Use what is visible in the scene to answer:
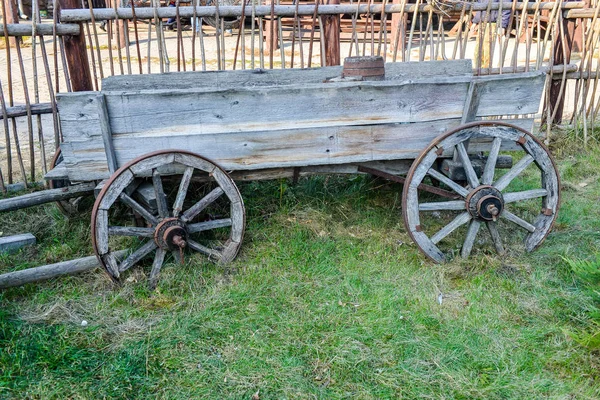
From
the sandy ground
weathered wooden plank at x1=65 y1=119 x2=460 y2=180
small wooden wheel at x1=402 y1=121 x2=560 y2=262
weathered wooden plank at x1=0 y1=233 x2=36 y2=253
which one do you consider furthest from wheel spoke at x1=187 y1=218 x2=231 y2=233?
the sandy ground

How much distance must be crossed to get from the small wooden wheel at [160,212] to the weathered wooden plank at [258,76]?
0.86 m

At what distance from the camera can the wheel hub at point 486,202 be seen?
363 centimetres

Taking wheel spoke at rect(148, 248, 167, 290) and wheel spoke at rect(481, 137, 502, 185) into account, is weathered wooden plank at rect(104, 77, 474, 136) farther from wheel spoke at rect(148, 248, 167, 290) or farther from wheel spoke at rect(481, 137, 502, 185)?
wheel spoke at rect(148, 248, 167, 290)

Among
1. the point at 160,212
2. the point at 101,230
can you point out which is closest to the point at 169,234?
the point at 160,212

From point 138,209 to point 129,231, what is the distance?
15 cm

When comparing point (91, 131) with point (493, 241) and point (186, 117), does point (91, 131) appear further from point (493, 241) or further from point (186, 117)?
point (493, 241)

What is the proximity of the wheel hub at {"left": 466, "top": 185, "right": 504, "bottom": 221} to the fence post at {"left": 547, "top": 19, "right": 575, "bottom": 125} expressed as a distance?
8.79 feet

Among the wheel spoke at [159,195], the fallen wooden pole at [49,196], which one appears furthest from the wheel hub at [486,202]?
the fallen wooden pole at [49,196]

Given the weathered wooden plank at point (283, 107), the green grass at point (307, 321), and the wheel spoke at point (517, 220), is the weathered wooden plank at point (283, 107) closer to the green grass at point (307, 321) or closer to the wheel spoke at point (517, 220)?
the wheel spoke at point (517, 220)

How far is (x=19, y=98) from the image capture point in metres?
8.09

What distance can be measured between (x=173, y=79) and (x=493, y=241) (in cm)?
268

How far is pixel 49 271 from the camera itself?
11.4ft

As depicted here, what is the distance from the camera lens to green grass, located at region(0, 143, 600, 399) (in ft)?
9.12

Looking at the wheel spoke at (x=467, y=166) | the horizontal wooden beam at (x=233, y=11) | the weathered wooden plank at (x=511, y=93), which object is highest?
the horizontal wooden beam at (x=233, y=11)
